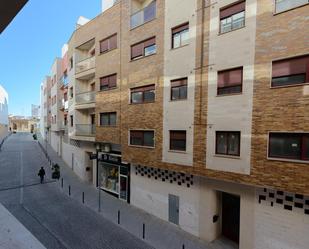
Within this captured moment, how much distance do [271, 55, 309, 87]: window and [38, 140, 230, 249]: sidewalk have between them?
7.48 m

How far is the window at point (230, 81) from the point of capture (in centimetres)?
892

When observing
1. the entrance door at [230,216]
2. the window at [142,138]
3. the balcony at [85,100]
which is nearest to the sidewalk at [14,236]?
the window at [142,138]

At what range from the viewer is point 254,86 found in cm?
840

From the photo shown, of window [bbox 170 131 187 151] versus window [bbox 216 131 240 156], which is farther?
window [bbox 170 131 187 151]

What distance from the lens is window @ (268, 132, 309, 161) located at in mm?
7320

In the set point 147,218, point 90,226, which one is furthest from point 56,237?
point 147,218

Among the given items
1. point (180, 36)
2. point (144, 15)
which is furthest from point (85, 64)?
point (180, 36)

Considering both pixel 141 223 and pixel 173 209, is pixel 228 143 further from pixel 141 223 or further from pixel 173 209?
pixel 141 223

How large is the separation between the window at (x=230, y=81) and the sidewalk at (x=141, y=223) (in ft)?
22.1

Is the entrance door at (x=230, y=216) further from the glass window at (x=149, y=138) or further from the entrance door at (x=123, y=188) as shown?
the entrance door at (x=123, y=188)

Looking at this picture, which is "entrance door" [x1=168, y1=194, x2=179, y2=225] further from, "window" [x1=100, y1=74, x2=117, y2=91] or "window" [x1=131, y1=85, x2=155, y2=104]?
"window" [x1=100, y1=74, x2=117, y2=91]

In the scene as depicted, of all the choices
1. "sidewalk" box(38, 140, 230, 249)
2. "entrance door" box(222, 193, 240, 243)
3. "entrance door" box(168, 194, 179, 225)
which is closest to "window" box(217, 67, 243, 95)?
"entrance door" box(222, 193, 240, 243)

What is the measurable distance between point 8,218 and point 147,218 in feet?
24.6

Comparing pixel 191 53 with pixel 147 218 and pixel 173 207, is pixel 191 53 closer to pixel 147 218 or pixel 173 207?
pixel 173 207
